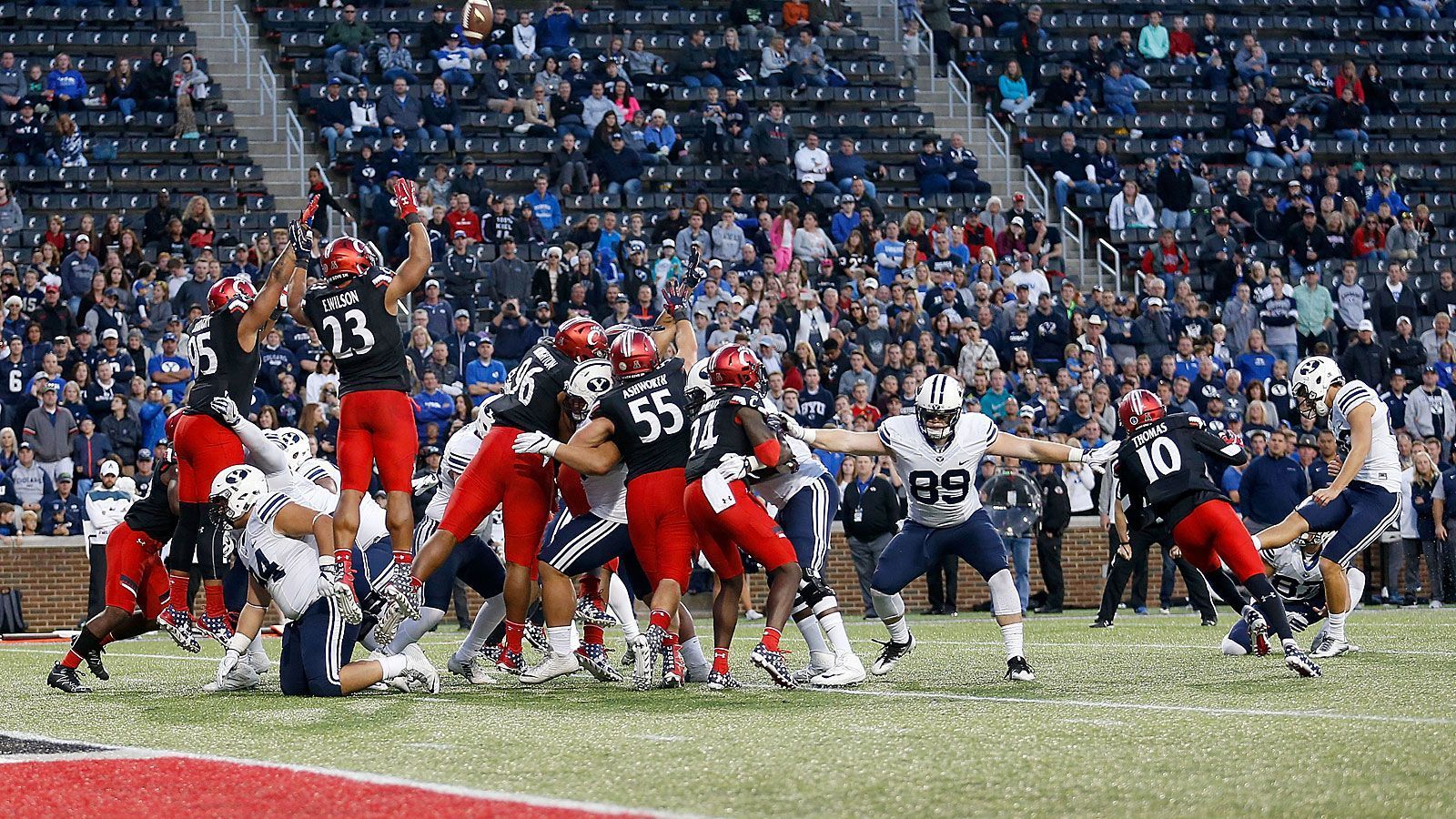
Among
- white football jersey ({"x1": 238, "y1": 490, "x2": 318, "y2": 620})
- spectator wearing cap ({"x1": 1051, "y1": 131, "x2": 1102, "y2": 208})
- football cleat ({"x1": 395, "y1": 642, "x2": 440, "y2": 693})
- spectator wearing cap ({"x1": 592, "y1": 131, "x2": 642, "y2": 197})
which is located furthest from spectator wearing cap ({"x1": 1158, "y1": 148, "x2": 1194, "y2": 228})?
white football jersey ({"x1": 238, "y1": 490, "x2": 318, "y2": 620})

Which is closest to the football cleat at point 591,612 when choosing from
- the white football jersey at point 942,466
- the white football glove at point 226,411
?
the white football jersey at point 942,466

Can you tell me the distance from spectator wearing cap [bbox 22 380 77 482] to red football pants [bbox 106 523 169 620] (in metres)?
6.63

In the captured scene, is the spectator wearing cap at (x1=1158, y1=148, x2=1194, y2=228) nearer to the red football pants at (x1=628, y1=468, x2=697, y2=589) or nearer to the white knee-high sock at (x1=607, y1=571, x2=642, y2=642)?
the white knee-high sock at (x1=607, y1=571, x2=642, y2=642)

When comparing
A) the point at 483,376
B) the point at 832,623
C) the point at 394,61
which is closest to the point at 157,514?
the point at 832,623

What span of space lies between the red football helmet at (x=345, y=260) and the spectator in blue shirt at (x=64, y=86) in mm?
13105

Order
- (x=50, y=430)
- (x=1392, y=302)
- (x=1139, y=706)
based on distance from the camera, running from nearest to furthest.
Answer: (x=1139, y=706) < (x=50, y=430) < (x=1392, y=302)

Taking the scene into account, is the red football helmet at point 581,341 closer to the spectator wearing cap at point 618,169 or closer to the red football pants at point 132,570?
the red football pants at point 132,570

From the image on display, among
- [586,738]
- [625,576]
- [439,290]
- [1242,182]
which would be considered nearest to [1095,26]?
[1242,182]

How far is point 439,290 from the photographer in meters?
20.2

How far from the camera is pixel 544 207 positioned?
72.3 feet

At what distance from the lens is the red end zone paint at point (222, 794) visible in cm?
558

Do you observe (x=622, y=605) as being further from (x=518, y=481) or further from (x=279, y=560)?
(x=279, y=560)

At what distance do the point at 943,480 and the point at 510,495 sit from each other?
238cm

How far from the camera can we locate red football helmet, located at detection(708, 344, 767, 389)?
995cm
